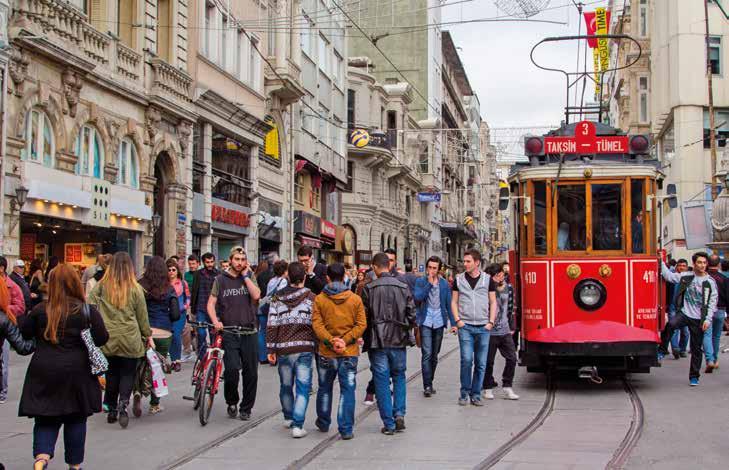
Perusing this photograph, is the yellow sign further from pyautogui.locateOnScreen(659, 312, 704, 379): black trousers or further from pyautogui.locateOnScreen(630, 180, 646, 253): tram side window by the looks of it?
pyautogui.locateOnScreen(630, 180, 646, 253): tram side window

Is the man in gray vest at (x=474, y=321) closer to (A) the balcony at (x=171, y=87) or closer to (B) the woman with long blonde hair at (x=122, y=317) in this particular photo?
(B) the woman with long blonde hair at (x=122, y=317)

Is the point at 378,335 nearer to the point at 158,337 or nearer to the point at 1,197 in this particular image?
the point at 158,337

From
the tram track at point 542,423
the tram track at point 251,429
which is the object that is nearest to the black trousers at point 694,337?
the tram track at point 542,423

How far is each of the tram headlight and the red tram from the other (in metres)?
0.01

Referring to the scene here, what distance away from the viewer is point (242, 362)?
1032 centimetres

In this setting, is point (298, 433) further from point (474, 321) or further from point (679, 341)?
point (679, 341)

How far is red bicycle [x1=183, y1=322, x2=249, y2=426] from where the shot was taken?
9906 millimetres

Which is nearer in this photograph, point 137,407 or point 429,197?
point 137,407

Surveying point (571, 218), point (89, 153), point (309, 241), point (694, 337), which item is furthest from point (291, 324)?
point (309, 241)

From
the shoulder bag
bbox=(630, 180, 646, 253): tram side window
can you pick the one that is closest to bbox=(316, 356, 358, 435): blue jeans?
the shoulder bag

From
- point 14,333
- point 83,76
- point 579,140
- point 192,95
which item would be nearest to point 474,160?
point 192,95

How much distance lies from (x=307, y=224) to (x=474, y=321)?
1087 inches

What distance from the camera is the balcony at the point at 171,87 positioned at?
938 inches

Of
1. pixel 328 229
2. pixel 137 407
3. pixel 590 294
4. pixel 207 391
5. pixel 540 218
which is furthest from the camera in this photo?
pixel 328 229
